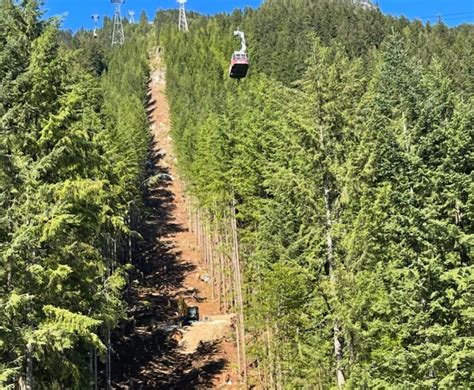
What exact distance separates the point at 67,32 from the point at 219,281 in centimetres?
17811

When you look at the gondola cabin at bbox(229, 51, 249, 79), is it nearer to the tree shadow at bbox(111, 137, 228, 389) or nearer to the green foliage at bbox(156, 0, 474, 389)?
the tree shadow at bbox(111, 137, 228, 389)

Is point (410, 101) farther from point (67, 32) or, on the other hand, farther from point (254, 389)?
point (67, 32)

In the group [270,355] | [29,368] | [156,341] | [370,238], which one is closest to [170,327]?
[156,341]

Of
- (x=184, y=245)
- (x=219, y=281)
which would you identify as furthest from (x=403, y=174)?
(x=184, y=245)

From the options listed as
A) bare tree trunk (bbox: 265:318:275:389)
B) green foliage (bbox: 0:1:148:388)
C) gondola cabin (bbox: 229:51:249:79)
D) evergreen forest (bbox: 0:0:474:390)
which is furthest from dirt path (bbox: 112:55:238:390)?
gondola cabin (bbox: 229:51:249:79)

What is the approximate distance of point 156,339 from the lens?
35500 millimetres

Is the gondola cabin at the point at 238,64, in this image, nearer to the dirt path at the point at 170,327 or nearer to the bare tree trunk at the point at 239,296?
the dirt path at the point at 170,327

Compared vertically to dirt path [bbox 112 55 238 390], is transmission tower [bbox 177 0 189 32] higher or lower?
higher

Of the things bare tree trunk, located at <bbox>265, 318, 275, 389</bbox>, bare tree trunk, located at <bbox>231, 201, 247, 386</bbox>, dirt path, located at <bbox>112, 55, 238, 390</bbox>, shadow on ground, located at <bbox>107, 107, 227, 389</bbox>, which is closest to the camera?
bare tree trunk, located at <bbox>265, 318, 275, 389</bbox>

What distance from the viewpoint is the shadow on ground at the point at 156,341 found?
31.0m

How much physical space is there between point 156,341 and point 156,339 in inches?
10.2

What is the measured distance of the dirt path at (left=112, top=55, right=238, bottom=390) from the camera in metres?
31.3

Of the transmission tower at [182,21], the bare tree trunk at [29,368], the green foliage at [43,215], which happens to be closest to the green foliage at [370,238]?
the green foliage at [43,215]

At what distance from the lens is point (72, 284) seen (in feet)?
47.6
